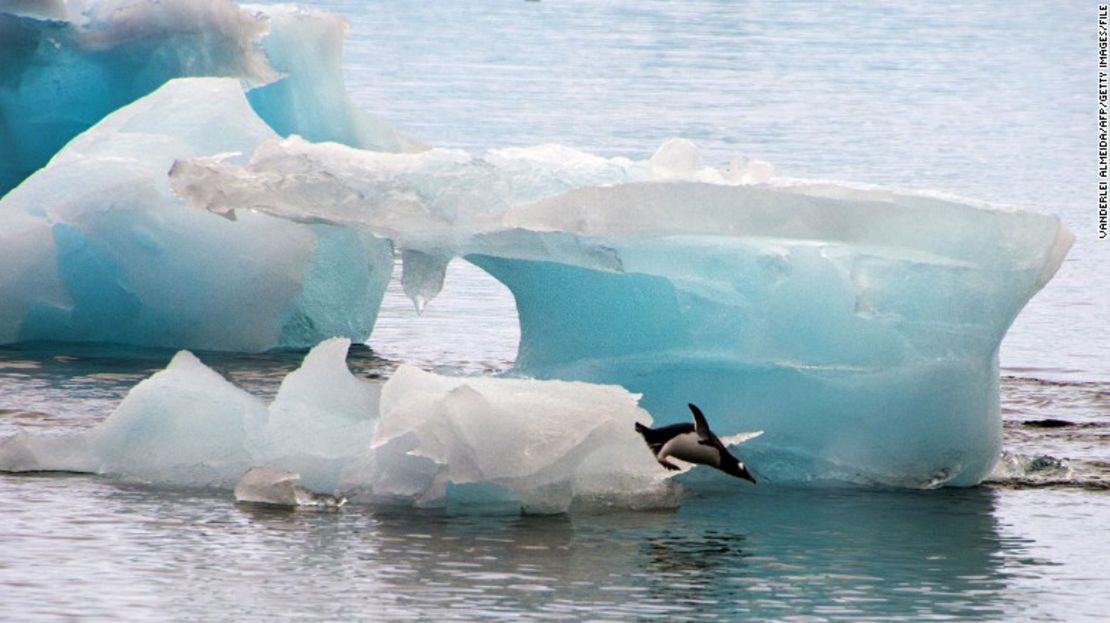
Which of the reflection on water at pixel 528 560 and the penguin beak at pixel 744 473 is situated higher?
the penguin beak at pixel 744 473

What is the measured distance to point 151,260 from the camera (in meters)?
13.8

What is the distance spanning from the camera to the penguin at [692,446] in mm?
9734

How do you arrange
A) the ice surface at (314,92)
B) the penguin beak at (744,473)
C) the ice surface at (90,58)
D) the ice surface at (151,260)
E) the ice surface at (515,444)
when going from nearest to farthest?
the ice surface at (515,444)
the penguin beak at (744,473)
the ice surface at (151,260)
the ice surface at (314,92)
the ice surface at (90,58)

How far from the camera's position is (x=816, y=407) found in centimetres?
1059

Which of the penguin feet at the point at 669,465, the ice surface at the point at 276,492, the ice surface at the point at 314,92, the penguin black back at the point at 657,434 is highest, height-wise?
the ice surface at the point at 314,92

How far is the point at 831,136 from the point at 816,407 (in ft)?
61.0

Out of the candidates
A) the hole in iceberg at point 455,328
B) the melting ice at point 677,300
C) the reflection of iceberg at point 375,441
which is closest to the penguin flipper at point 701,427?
the reflection of iceberg at point 375,441

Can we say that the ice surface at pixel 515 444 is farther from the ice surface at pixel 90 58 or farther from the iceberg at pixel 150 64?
the ice surface at pixel 90 58

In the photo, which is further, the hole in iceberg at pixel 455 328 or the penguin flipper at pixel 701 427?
the hole in iceberg at pixel 455 328

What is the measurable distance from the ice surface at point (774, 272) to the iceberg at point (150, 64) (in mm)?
5150

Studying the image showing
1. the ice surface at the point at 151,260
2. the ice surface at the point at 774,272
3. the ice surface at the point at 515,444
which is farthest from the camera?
the ice surface at the point at 151,260

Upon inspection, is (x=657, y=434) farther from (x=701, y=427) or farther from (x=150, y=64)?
(x=150, y=64)

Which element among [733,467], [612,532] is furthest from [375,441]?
[733,467]

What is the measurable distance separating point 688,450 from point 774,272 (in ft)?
4.24
